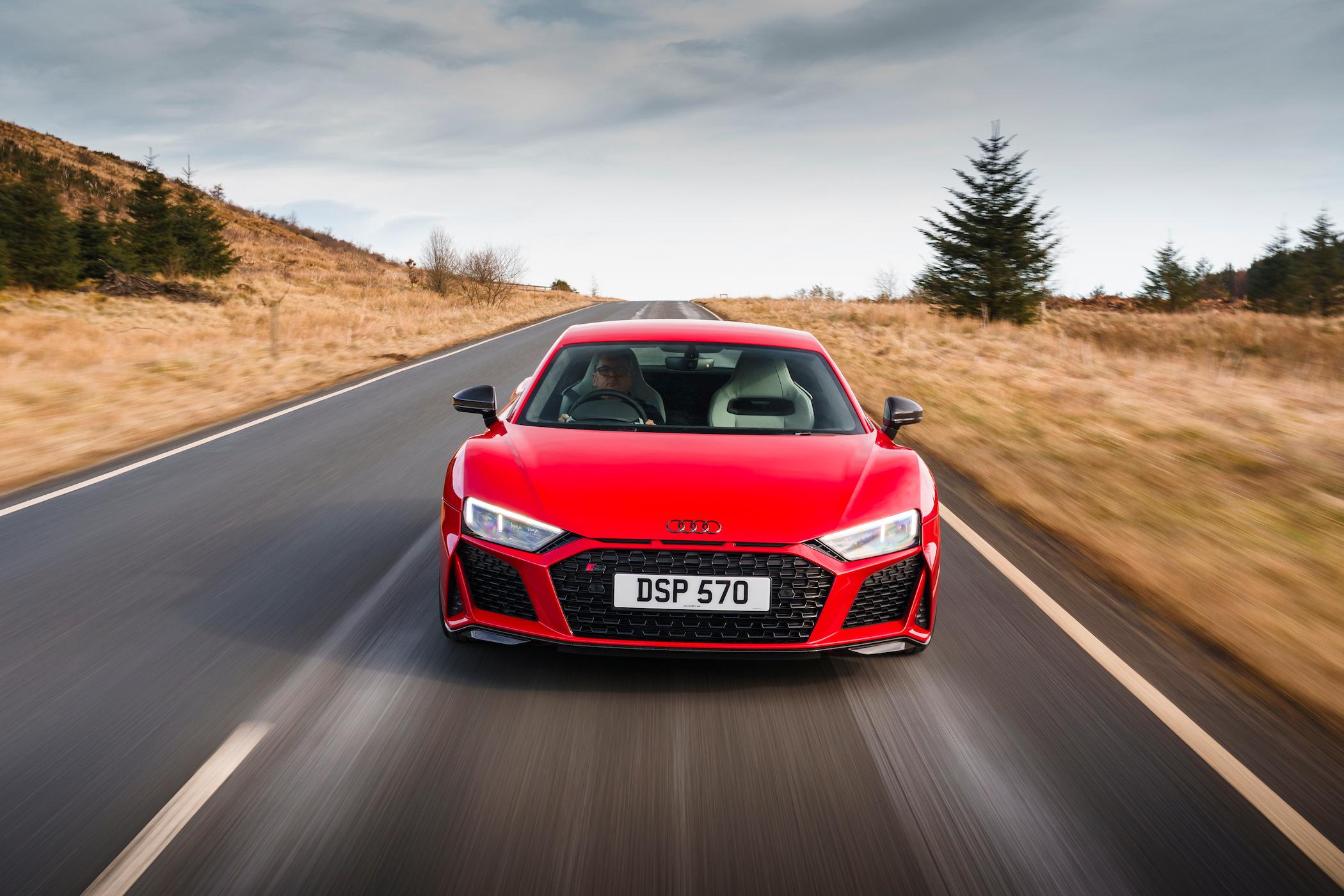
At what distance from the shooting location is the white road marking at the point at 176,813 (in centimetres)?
222

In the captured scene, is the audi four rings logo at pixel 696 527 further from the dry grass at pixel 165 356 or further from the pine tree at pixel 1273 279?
the pine tree at pixel 1273 279

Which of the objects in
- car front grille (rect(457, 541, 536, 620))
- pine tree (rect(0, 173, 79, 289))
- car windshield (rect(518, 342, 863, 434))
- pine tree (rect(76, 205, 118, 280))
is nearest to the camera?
car front grille (rect(457, 541, 536, 620))

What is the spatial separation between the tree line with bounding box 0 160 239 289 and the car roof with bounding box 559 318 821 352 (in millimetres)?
29431

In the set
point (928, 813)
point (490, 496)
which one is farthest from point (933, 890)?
point (490, 496)

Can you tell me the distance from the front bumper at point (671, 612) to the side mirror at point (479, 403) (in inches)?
49.6

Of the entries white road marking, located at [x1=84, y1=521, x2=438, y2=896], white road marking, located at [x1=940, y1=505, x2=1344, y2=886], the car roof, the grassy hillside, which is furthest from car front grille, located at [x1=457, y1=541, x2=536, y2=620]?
the grassy hillside

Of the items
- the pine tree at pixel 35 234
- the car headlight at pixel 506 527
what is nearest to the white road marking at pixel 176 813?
the car headlight at pixel 506 527

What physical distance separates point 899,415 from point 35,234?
109 feet

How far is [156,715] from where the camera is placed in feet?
10.3

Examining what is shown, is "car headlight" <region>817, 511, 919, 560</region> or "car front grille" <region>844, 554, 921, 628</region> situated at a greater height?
A: "car headlight" <region>817, 511, 919, 560</region>

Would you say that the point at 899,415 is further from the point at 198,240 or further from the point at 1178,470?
the point at 198,240

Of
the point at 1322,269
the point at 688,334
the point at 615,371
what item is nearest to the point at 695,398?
the point at 688,334

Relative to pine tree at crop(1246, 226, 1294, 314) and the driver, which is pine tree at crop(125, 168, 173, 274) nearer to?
the driver

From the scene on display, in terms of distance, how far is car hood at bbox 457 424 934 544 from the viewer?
3193 mm
